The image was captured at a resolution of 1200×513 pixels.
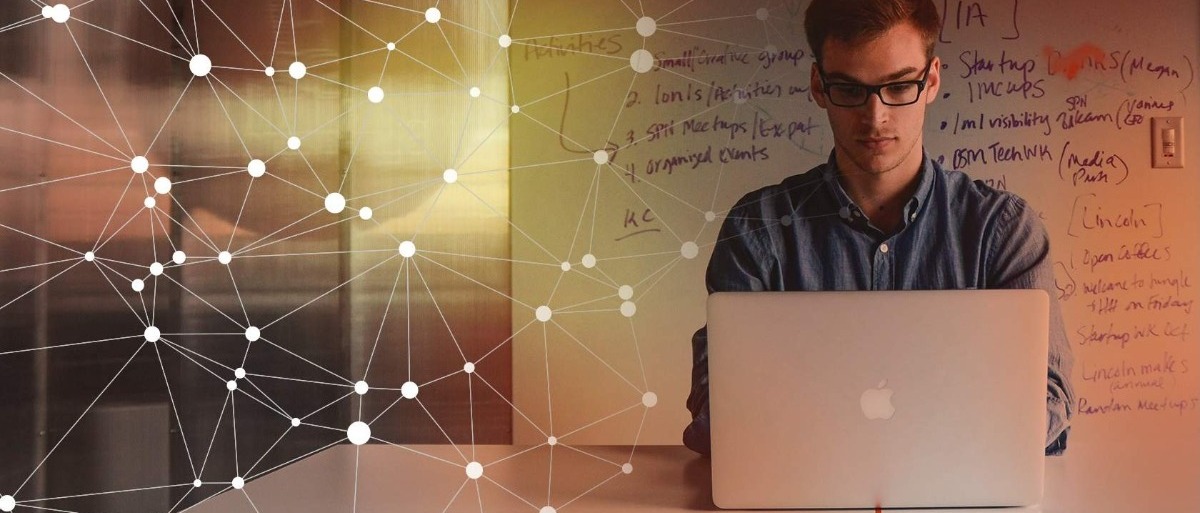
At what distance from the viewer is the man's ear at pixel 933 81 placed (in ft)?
6.68

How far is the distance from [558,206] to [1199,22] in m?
1.55

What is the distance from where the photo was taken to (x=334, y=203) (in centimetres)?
203

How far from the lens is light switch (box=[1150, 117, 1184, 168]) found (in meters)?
2.15

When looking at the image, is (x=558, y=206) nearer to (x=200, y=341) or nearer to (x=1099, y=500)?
(x=200, y=341)

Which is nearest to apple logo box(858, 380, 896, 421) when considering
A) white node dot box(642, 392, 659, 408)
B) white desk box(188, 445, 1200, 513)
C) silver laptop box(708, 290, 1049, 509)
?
silver laptop box(708, 290, 1049, 509)

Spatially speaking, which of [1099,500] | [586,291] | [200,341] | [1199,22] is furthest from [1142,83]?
[200,341]

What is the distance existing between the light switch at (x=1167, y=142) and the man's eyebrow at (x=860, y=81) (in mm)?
646

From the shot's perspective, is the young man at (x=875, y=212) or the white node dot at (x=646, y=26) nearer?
the young man at (x=875, y=212)

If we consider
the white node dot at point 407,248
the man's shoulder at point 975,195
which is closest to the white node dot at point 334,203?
the white node dot at point 407,248

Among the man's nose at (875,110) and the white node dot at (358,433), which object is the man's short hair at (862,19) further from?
the white node dot at (358,433)

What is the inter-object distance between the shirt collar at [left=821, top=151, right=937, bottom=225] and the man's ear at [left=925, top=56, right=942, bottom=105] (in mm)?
186

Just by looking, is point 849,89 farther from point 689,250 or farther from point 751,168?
point 689,250

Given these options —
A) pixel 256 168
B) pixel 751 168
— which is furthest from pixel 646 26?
pixel 256 168

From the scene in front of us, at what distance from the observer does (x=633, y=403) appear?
2098 mm
